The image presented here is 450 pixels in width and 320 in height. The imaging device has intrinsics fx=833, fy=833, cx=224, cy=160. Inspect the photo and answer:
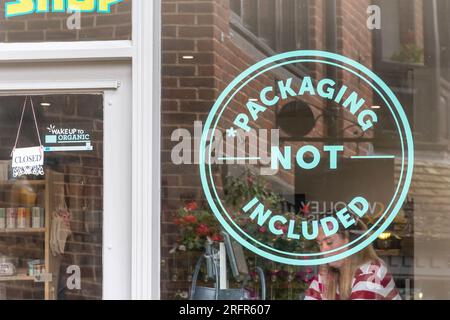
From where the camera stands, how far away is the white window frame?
15.0 ft

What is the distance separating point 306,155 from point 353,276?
702 mm

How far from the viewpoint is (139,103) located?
4594 mm

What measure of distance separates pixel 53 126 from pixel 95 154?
30cm

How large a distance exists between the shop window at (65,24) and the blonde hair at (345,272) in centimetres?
168

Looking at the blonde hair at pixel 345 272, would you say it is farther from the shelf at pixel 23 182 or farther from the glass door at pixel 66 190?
the shelf at pixel 23 182

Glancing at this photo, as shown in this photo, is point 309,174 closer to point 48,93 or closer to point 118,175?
point 118,175

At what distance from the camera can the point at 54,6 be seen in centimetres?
478

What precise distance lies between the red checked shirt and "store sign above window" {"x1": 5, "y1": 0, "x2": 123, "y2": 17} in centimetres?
194

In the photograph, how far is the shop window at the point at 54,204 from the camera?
4.74m

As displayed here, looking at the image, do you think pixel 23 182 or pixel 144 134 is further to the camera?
pixel 23 182

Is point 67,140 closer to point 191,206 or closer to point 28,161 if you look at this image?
point 28,161

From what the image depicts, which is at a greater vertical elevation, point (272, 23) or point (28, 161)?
point (272, 23)

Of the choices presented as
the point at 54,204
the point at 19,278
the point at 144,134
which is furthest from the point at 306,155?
the point at 19,278

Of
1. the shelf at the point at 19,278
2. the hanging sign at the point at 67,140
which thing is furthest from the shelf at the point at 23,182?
the shelf at the point at 19,278
